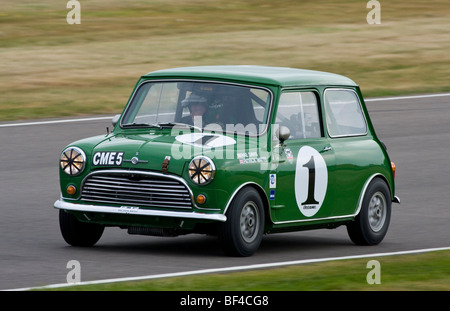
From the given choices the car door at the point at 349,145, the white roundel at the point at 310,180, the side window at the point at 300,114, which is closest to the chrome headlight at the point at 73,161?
the side window at the point at 300,114

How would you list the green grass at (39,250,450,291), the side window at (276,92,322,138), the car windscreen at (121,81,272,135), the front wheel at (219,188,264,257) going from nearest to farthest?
1. the green grass at (39,250,450,291)
2. the front wheel at (219,188,264,257)
3. the car windscreen at (121,81,272,135)
4. the side window at (276,92,322,138)

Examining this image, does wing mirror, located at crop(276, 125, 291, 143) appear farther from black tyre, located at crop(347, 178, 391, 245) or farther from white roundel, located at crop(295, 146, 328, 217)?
black tyre, located at crop(347, 178, 391, 245)

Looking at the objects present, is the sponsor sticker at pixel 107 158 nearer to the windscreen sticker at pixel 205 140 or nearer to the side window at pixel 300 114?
the windscreen sticker at pixel 205 140

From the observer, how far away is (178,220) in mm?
9492

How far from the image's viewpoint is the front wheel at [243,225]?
9469mm

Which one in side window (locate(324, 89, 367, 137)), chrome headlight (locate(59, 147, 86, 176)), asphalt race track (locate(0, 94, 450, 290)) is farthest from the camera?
side window (locate(324, 89, 367, 137))

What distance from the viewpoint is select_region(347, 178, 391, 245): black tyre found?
36.5ft

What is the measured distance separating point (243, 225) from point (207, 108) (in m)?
1.31

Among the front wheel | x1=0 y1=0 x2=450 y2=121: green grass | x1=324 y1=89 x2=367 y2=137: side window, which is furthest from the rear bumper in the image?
x1=0 y1=0 x2=450 y2=121: green grass

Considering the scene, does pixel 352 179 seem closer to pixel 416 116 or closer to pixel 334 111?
pixel 334 111

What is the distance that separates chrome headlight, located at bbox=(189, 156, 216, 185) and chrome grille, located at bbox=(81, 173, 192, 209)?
0.13 metres

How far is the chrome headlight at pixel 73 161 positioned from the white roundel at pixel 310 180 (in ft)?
6.39

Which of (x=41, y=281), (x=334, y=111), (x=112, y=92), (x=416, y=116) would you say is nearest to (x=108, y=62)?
(x=112, y=92)

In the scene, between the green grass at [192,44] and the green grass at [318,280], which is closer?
the green grass at [318,280]
